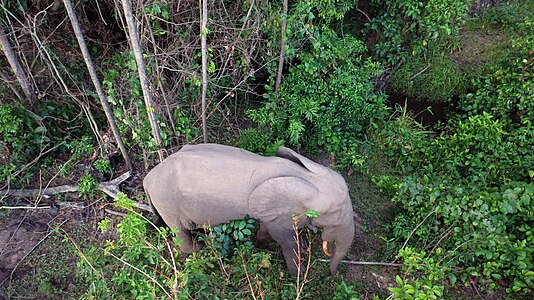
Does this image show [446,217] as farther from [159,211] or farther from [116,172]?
[116,172]

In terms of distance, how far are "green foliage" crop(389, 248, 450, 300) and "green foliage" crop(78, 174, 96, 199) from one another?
3166 millimetres

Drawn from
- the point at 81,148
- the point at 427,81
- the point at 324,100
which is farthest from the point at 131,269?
the point at 427,81

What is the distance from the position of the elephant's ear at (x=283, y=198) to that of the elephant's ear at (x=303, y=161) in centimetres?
17

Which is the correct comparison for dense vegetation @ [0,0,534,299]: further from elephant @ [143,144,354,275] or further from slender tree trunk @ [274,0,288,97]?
elephant @ [143,144,354,275]

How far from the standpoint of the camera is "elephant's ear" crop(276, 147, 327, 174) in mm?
3014

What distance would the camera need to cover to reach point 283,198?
2898 millimetres

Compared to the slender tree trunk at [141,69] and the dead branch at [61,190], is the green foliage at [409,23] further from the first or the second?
the dead branch at [61,190]

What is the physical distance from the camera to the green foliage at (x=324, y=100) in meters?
4.34

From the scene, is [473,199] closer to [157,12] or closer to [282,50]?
[282,50]

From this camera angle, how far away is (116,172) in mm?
4309

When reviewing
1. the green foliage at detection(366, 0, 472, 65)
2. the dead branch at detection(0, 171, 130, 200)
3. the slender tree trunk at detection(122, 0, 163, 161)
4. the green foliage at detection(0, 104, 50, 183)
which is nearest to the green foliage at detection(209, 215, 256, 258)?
the slender tree trunk at detection(122, 0, 163, 161)

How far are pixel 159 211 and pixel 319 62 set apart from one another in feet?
8.25

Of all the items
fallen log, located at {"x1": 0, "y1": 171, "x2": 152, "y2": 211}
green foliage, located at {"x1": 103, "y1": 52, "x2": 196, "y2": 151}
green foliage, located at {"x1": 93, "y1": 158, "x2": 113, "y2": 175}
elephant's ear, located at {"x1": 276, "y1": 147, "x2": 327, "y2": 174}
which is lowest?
fallen log, located at {"x1": 0, "y1": 171, "x2": 152, "y2": 211}

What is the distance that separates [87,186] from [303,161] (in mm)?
2412
